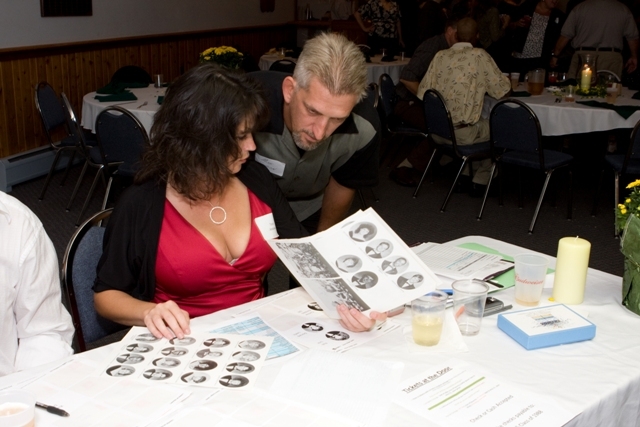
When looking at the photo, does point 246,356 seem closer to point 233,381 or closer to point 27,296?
point 233,381

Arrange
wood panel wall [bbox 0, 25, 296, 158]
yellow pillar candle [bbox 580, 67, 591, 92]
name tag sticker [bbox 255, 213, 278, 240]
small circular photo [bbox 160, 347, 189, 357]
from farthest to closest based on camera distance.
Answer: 1. wood panel wall [bbox 0, 25, 296, 158]
2. yellow pillar candle [bbox 580, 67, 591, 92]
3. name tag sticker [bbox 255, 213, 278, 240]
4. small circular photo [bbox 160, 347, 189, 357]

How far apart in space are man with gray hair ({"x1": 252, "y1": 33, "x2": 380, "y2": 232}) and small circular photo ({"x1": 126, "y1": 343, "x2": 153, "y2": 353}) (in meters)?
0.84

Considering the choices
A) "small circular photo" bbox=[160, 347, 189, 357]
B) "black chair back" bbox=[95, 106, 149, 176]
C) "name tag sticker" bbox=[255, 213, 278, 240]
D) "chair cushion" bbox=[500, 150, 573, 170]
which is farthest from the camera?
"chair cushion" bbox=[500, 150, 573, 170]

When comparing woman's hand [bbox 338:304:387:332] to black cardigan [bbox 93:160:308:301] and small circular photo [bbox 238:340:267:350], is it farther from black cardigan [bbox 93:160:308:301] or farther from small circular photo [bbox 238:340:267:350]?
black cardigan [bbox 93:160:308:301]

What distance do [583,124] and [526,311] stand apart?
12.2 feet

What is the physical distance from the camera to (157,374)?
138 cm

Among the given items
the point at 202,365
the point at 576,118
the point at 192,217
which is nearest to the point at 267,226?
the point at 192,217

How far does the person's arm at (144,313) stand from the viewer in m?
1.53

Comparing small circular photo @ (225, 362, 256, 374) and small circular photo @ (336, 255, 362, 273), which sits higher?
small circular photo @ (336, 255, 362, 273)

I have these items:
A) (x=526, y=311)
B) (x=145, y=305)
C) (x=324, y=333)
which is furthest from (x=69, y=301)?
(x=526, y=311)

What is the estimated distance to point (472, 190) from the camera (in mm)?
5688

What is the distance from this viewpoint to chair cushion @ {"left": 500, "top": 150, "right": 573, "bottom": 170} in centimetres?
473

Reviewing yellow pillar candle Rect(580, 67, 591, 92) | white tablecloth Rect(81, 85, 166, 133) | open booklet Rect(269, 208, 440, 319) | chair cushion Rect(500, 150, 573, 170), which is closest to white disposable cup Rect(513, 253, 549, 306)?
open booklet Rect(269, 208, 440, 319)

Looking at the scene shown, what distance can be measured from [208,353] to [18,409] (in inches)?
16.2
